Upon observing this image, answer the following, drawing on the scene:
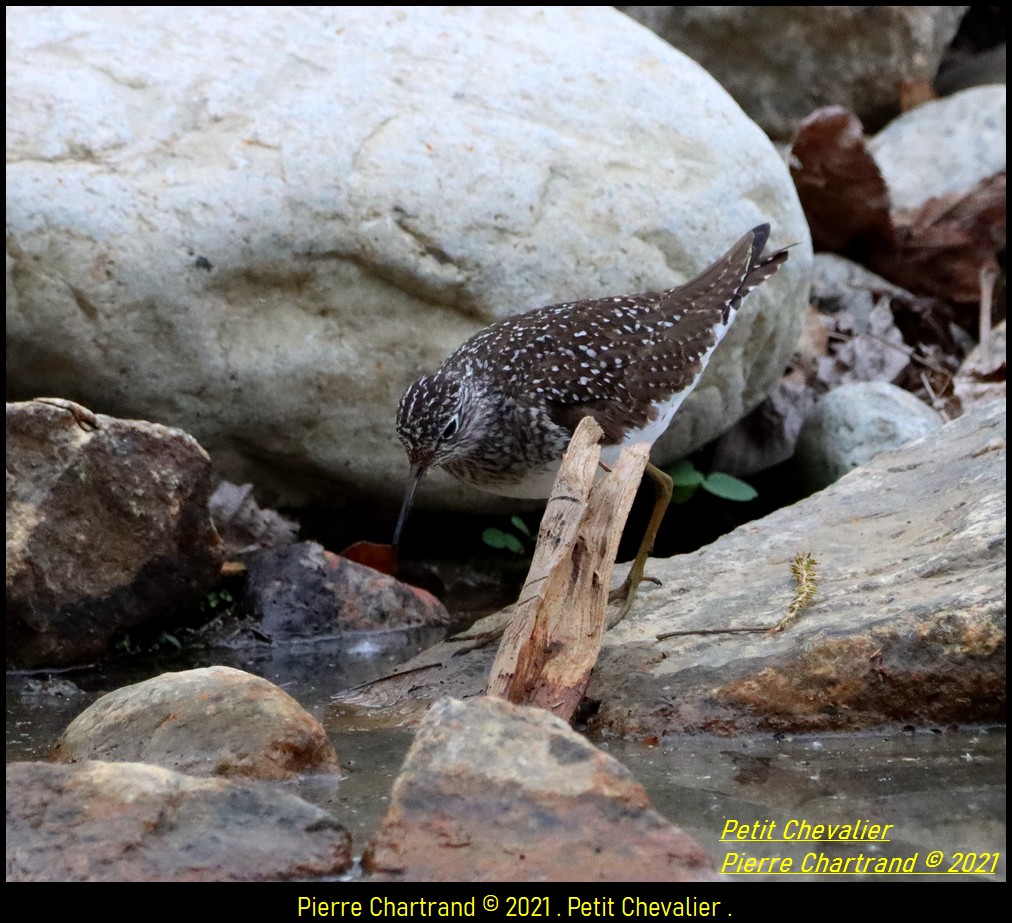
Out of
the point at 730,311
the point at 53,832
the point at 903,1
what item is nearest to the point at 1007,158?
the point at 903,1

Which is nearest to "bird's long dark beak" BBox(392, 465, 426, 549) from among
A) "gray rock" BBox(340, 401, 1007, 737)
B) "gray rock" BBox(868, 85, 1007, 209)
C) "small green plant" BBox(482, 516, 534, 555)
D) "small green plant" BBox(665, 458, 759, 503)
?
"gray rock" BBox(340, 401, 1007, 737)

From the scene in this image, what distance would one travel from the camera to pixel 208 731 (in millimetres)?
3980

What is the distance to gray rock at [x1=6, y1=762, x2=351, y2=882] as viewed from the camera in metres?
3.04

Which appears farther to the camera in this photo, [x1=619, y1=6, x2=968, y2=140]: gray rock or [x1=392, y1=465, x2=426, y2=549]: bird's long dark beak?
[x1=619, y1=6, x2=968, y2=140]: gray rock

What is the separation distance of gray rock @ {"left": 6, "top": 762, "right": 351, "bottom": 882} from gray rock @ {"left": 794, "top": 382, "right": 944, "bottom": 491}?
4782 millimetres

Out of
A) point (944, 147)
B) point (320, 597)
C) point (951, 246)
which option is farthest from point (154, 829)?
point (944, 147)

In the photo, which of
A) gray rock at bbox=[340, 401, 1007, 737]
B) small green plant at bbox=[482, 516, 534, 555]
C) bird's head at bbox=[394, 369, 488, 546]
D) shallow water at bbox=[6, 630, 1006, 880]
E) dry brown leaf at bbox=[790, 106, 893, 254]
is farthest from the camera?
dry brown leaf at bbox=[790, 106, 893, 254]

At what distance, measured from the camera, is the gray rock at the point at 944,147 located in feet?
32.8

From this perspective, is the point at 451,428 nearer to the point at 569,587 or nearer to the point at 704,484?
the point at 569,587

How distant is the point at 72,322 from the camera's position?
20.2ft

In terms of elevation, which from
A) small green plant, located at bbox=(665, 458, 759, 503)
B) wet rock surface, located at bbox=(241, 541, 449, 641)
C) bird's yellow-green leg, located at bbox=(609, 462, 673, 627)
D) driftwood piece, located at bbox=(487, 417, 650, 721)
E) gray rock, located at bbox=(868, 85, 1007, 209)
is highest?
gray rock, located at bbox=(868, 85, 1007, 209)

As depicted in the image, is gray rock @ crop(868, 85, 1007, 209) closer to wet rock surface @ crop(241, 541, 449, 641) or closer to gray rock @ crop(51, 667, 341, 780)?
wet rock surface @ crop(241, 541, 449, 641)

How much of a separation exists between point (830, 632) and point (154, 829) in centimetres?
231

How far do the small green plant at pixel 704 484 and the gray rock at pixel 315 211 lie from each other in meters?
0.22
